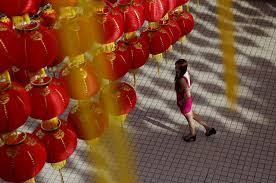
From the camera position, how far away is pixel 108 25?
4.39 metres

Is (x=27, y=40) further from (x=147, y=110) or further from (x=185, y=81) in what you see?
(x=147, y=110)

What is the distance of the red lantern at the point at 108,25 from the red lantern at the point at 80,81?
26 cm

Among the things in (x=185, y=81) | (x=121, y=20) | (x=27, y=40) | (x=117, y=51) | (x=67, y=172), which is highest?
(x=27, y=40)

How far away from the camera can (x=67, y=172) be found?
25.0 feet

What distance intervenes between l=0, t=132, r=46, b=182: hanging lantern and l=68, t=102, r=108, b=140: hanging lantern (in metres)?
0.46

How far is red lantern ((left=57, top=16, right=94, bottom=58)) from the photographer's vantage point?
374 cm

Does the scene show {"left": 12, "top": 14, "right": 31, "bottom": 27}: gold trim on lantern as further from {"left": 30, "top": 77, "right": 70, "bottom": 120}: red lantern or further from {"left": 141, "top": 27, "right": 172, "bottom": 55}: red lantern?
{"left": 141, "top": 27, "right": 172, "bottom": 55}: red lantern

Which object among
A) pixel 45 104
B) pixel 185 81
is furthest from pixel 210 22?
pixel 45 104

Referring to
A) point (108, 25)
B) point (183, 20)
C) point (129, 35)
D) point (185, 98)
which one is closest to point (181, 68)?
point (185, 98)

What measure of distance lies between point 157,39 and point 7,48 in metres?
2.08

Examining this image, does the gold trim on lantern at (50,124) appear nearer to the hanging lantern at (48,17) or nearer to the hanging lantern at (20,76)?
the hanging lantern at (20,76)

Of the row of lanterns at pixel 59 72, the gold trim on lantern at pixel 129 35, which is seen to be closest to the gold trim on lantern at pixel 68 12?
the row of lanterns at pixel 59 72

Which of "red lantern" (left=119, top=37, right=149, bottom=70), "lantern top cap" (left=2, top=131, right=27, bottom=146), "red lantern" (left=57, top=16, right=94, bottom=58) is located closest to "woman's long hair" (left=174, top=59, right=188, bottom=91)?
"red lantern" (left=119, top=37, right=149, bottom=70)

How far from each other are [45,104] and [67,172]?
3.75 m
